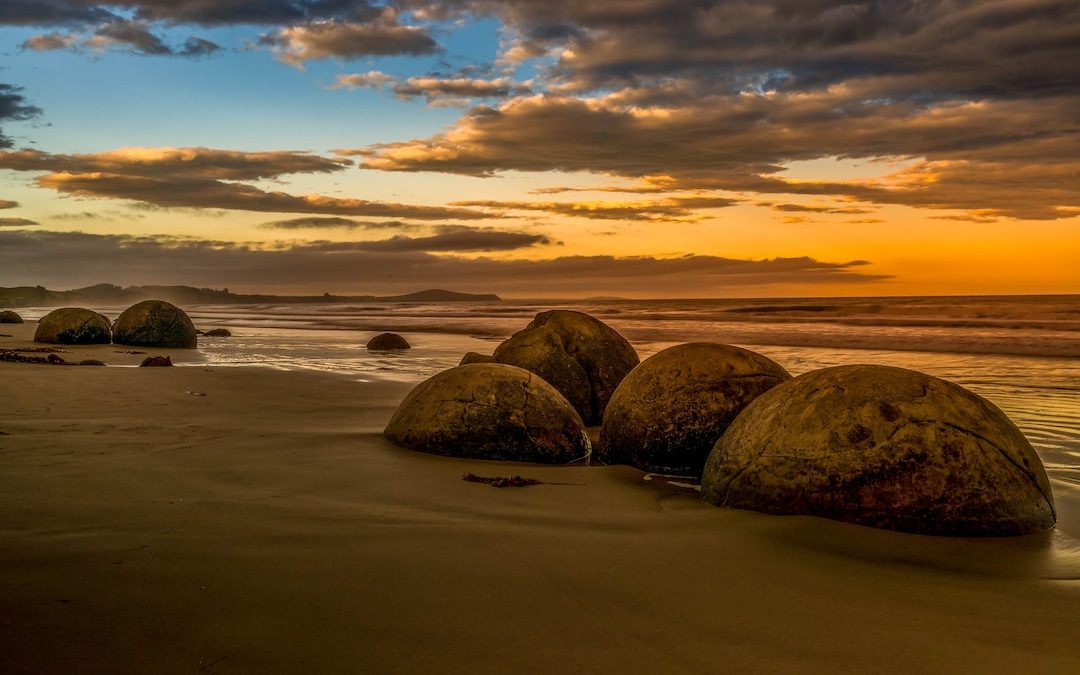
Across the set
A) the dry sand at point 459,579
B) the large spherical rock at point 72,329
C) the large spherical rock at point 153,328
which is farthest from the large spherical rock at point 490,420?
the large spherical rock at point 72,329

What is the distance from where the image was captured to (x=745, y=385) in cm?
589

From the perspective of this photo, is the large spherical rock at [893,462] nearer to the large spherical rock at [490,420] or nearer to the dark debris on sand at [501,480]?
the dark debris on sand at [501,480]

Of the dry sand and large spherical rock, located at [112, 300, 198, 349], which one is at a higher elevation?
large spherical rock, located at [112, 300, 198, 349]

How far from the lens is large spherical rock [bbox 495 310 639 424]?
8117mm

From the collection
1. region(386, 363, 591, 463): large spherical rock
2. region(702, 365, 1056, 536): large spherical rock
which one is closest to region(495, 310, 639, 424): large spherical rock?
region(386, 363, 591, 463): large spherical rock

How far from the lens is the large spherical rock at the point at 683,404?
19.0 feet

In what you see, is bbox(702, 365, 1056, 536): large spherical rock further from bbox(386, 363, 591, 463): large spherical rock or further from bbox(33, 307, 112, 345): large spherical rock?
bbox(33, 307, 112, 345): large spherical rock

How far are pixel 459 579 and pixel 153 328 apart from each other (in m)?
16.6

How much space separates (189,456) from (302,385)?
17.1 ft

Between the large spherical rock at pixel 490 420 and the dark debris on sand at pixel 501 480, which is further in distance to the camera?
the large spherical rock at pixel 490 420

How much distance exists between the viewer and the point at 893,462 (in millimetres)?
4082

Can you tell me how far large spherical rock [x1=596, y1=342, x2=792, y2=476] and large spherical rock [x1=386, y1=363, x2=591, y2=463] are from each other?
0.44m

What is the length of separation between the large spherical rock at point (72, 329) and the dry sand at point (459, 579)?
13.4 metres

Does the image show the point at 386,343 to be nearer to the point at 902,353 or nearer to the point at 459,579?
the point at 902,353
